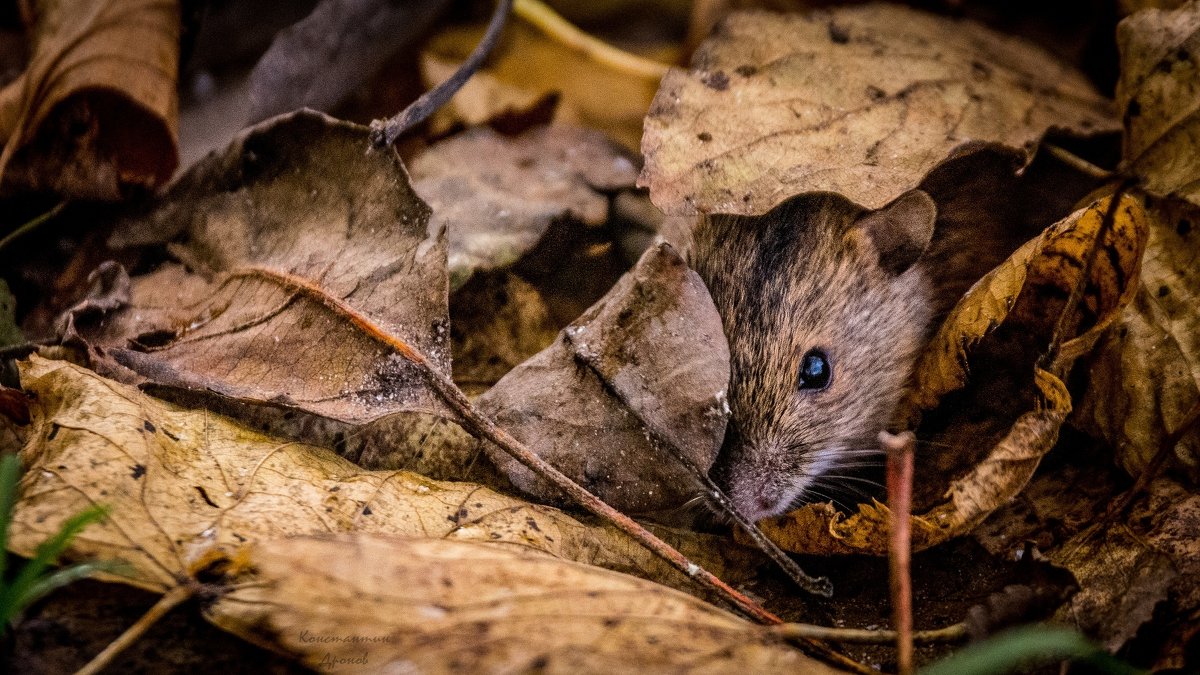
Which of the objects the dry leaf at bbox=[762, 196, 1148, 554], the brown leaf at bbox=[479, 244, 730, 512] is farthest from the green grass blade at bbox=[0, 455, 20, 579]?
the dry leaf at bbox=[762, 196, 1148, 554]

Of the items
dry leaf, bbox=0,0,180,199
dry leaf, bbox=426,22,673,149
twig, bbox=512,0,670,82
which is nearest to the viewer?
dry leaf, bbox=0,0,180,199

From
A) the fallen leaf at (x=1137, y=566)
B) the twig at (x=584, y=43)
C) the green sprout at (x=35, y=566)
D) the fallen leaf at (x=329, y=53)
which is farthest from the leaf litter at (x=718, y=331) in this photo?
the twig at (x=584, y=43)

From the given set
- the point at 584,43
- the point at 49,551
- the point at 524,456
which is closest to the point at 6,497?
the point at 49,551

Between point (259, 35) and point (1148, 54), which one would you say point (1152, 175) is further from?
point (259, 35)

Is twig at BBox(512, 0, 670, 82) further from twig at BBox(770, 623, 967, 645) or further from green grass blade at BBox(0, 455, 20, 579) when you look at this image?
green grass blade at BBox(0, 455, 20, 579)

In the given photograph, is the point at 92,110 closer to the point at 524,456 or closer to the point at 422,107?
the point at 422,107

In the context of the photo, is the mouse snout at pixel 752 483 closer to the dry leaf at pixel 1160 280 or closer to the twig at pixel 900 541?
the twig at pixel 900 541

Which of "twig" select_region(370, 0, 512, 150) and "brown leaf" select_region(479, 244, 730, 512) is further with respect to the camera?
"twig" select_region(370, 0, 512, 150)
